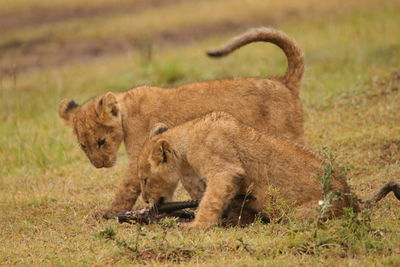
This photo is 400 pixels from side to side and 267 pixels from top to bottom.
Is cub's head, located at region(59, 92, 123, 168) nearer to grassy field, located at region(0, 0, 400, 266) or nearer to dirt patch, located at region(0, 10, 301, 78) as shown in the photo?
grassy field, located at region(0, 0, 400, 266)

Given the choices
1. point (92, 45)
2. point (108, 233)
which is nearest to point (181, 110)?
point (108, 233)

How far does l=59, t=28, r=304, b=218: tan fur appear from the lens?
656 centimetres

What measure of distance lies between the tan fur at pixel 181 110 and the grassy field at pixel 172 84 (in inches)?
20.8

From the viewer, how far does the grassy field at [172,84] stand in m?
4.73

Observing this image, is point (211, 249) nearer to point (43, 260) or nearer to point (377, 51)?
point (43, 260)

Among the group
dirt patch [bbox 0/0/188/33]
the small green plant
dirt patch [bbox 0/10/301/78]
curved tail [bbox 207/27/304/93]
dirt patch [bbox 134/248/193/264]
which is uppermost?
dirt patch [bbox 0/0/188/33]

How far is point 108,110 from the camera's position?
6594 millimetres

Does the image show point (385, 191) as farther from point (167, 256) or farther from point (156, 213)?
point (167, 256)

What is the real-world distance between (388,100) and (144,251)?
473cm

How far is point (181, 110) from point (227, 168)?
1.39m

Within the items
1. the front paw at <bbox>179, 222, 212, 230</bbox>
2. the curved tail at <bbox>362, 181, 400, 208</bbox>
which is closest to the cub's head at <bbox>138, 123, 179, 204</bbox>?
the front paw at <bbox>179, 222, 212, 230</bbox>

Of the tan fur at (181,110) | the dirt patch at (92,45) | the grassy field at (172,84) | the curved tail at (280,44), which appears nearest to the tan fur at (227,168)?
the grassy field at (172,84)

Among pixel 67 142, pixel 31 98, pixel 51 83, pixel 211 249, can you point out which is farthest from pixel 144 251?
pixel 51 83

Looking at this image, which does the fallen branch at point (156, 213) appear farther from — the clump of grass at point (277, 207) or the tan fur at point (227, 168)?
the clump of grass at point (277, 207)
